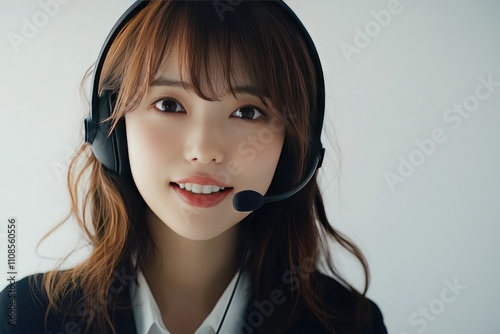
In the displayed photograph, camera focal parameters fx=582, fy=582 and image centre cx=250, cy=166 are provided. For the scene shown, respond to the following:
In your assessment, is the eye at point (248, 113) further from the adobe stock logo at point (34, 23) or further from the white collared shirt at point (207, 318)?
the adobe stock logo at point (34, 23)

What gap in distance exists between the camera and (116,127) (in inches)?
36.8

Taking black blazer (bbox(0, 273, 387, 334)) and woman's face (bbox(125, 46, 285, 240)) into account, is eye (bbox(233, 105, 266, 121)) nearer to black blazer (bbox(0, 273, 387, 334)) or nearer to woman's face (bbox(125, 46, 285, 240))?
woman's face (bbox(125, 46, 285, 240))

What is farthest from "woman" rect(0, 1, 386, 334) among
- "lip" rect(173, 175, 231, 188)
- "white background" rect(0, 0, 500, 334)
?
"white background" rect(0, 0, 500, 334)

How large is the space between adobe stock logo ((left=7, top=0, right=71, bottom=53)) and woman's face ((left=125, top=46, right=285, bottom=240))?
0.42 metres

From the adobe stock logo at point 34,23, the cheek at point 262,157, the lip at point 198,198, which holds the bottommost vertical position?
the lip at point 198,198

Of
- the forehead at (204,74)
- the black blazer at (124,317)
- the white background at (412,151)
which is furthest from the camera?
the white background at (412,151)

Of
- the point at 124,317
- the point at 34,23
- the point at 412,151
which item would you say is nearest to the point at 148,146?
the point at 124,317

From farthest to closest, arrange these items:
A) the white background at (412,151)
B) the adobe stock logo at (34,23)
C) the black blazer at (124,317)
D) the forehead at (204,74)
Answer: the white background at (412,151) → the adobe stock logo at (34,23) → the black blazer at (124,317) → the forehead at (204,74)

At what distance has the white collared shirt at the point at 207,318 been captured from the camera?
1002 millimetres

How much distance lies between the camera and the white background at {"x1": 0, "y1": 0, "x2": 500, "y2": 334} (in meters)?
1.32

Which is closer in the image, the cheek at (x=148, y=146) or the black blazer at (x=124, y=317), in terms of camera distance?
the cheek at (x=148, y=146)

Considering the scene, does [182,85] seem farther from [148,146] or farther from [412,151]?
[412,151]

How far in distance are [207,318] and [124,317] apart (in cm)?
14

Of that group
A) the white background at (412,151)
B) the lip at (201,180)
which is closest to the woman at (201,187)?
the lip at (201,180)
